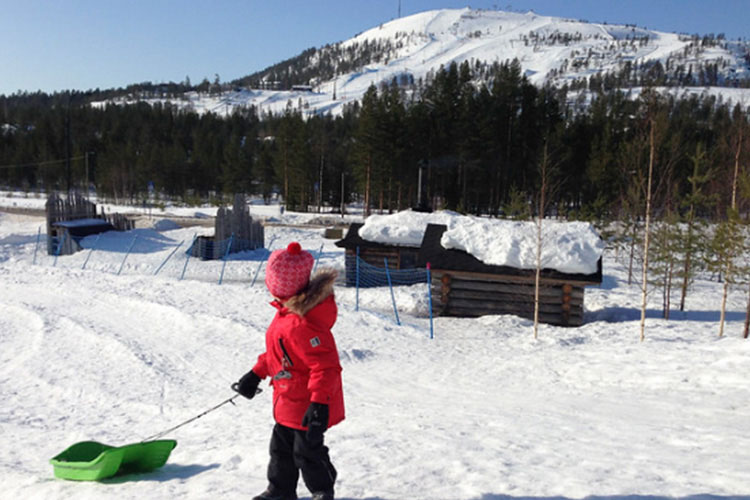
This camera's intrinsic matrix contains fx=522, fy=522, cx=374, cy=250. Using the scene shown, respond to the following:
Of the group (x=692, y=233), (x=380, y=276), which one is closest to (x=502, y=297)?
(x=380, y=276)

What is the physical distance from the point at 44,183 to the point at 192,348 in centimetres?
8684

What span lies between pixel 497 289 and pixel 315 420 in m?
13.8

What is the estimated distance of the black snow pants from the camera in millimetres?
3367

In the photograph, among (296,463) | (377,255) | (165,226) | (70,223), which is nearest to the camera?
(296,463)

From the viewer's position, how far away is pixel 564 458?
15.3 ft

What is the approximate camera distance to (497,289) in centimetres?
1625

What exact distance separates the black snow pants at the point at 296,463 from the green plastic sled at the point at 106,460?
4.93ft

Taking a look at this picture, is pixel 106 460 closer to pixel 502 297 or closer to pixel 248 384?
pixel 248 384

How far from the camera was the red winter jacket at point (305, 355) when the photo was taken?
10.5 feet

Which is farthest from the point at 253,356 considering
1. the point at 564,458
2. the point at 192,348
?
the point at 564,458

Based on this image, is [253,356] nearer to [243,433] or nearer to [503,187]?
[243,433]

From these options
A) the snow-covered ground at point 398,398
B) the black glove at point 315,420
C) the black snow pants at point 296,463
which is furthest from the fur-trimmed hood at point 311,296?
the snow-covered ground at point 398,398

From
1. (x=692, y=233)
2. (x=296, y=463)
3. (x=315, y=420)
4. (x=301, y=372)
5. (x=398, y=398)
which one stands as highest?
(x=692, y=233)

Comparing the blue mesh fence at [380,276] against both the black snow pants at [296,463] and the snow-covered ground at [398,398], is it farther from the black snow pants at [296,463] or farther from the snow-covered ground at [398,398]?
the black snow pants at [296,463]
